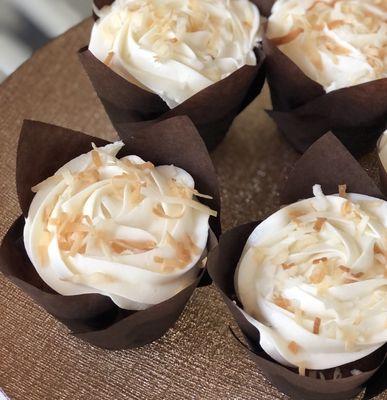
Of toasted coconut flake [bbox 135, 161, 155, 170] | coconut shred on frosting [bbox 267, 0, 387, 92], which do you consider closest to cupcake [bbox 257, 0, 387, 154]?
coconut shred on frosting [bbox 267, 0, 387, 92]

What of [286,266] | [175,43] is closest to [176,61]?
[175,43]

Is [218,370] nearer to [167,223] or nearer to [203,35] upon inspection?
[167,223]

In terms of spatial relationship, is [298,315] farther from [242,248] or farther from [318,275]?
[242,248]

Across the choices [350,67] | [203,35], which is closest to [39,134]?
[203,35]

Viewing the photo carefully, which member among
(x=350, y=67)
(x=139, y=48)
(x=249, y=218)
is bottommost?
(x=249, y=218)

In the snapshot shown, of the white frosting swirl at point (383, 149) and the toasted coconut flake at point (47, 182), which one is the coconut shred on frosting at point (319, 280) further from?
the toasted coconut flake at point (47, 182)

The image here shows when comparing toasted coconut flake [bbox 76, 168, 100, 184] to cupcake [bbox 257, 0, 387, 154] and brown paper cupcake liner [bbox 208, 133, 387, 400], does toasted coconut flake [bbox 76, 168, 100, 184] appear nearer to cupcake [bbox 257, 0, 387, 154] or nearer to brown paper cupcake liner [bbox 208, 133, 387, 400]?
brown paper cupcake liner [bbox 208, 133, 387, 400]
